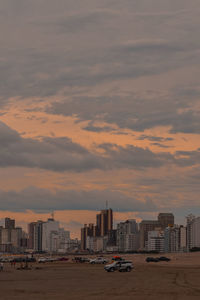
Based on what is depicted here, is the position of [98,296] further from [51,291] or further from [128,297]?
[51,291]

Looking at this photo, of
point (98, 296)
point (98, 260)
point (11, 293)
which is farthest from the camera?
point (98, 260)

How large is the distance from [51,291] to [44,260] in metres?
143

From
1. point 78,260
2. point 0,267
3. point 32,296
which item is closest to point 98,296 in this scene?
point 32,296

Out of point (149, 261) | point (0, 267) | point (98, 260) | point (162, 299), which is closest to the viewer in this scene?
Result: point (162, 299)

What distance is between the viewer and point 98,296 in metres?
49.0

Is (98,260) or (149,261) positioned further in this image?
(149,261)

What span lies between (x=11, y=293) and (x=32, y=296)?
4.40m

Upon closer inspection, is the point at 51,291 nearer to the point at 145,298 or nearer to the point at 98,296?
the point at 98,296

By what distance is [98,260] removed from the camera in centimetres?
16150

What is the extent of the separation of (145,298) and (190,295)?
507 cm

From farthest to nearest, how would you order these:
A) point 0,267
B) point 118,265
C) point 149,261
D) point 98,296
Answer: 1. point 149,261
2. point 0,267
3. point 118,265
4. point 98,296

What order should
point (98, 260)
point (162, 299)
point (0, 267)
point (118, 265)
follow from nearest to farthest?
1. point (162, 299)
2. point (118, 265)
3. point (0, 267)
4. point (98, 260)

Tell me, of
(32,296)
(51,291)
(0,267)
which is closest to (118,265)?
(0,267)

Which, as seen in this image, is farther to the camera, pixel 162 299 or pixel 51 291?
pixel 51 291
